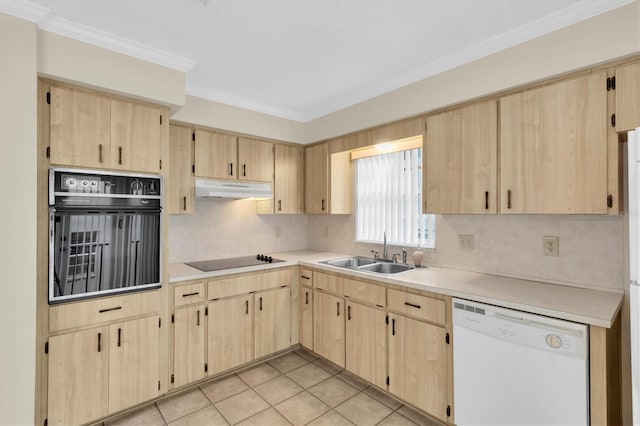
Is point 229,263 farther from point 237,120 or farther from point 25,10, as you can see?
point 25,10

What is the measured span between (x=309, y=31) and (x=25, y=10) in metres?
1.64

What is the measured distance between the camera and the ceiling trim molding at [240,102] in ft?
9.61

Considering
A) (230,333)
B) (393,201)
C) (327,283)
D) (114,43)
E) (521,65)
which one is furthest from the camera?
(393,201)

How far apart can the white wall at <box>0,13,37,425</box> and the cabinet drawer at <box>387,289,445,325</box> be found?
234 cm

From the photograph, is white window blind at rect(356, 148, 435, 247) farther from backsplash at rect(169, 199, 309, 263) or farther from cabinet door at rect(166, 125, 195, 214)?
cabinet door at rect(166, 125, 195, 214)

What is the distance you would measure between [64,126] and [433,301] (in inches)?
108

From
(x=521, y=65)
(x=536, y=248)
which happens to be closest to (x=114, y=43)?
(x=521, y=65)

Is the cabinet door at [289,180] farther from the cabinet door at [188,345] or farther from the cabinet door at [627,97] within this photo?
the cabinet door at [627,97]

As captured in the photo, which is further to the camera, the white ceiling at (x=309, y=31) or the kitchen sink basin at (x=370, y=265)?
the kitchen sink basin at (x=370, y=265)

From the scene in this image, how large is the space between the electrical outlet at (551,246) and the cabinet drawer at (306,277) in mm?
1975

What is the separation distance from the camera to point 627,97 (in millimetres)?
1681

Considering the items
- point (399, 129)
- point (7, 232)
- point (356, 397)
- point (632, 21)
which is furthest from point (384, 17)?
point (356, 397)

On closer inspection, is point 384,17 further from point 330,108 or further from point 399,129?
point 330,108

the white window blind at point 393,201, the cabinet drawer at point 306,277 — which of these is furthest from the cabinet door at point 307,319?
the white window blind at point 393,201
